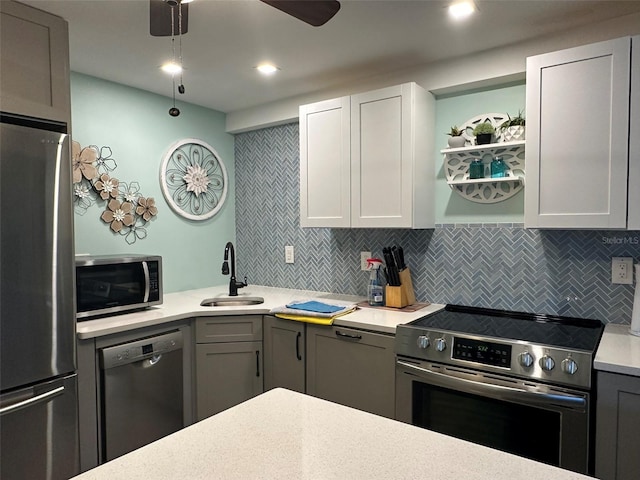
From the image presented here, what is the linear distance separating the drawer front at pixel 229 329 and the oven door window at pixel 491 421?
1.03 m

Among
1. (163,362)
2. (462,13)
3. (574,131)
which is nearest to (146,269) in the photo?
(163,362)

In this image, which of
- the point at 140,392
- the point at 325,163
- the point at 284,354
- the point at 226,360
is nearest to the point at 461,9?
the point at 325,163

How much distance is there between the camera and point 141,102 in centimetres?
297

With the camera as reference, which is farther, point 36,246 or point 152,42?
point 152,42

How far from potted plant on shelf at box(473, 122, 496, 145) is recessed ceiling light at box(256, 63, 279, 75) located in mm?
1230

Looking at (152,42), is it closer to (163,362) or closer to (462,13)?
(462,13)

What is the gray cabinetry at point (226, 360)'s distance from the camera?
102 inches

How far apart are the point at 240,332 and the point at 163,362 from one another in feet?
1.51

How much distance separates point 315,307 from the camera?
8.26ft

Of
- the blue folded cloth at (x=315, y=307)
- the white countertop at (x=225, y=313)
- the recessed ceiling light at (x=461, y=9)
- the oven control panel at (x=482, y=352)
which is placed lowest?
the oven control panel at (x=482, y=352)

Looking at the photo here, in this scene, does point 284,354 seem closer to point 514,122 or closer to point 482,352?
point 482,352

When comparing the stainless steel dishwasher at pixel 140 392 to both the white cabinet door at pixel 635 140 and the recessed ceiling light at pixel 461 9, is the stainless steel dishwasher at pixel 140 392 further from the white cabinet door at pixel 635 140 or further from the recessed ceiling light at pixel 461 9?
the white cabinet door at pixel 635 140

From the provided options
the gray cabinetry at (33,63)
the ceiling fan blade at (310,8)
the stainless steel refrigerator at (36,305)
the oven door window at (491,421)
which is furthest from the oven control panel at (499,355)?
the gray cabinetry at (33,63)

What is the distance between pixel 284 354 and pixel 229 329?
1.21 feet
